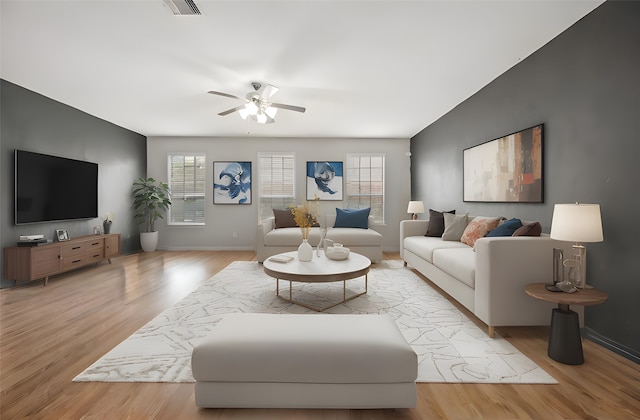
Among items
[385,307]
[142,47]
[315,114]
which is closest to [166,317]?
[385,307]

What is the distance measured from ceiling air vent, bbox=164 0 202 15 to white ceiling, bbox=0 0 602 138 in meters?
0.06

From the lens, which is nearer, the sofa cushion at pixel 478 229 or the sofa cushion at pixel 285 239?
the sofa cushion at pixel 478 229

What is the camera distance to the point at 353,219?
18.5ft

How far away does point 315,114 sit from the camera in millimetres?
5074

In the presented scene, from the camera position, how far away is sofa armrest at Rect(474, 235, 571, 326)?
2365 mm

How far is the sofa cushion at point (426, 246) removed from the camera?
3.65m

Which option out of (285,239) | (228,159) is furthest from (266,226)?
(228,159)

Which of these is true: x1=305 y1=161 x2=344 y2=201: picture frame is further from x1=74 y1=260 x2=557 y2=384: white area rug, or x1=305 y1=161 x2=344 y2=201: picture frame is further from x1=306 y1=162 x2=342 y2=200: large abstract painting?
x1=74 y1=260 x2=557 y2=384: white area rug

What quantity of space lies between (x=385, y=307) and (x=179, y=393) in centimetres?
198

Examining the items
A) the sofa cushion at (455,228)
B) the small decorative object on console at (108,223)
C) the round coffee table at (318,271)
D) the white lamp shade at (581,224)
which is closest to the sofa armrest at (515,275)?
the white lamp shade at (581,224)

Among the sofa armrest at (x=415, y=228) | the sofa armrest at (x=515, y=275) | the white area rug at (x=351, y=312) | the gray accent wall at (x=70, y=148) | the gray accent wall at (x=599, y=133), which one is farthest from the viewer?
the sofa armrest at (x=415, y=228)

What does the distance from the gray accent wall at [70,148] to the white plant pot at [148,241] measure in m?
0.21

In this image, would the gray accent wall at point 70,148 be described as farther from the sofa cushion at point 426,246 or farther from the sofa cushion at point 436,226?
the sofa cushion at point 436,226

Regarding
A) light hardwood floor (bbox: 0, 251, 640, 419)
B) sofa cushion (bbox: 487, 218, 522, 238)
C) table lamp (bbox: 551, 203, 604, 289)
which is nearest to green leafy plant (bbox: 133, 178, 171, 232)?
light hardwood floor (bbox: 0, 251, 640, 419)
